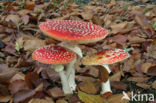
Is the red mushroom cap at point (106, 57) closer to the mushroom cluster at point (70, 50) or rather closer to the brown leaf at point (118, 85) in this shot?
the mushroom cluster at point (70, 50)

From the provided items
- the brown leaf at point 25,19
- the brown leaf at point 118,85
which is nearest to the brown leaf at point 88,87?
the brown leaf at point 118,85

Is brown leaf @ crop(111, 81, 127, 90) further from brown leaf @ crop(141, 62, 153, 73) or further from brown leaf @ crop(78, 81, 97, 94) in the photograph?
brown leaf @ crop(141, 62, 153, 73)

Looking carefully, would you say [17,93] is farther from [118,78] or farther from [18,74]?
[118,78]

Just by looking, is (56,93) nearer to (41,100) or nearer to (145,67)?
(41,100)

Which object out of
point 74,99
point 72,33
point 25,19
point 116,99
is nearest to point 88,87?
point 74,99

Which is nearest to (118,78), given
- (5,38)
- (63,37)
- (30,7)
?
(63,37)

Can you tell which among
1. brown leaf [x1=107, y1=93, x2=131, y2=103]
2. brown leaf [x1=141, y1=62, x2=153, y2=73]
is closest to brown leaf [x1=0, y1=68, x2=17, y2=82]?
brown leaf [x1=107, y1=93, x2=131, y2=103]

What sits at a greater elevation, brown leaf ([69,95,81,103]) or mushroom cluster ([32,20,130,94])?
mushroom cluster ([32,20,130,94])
